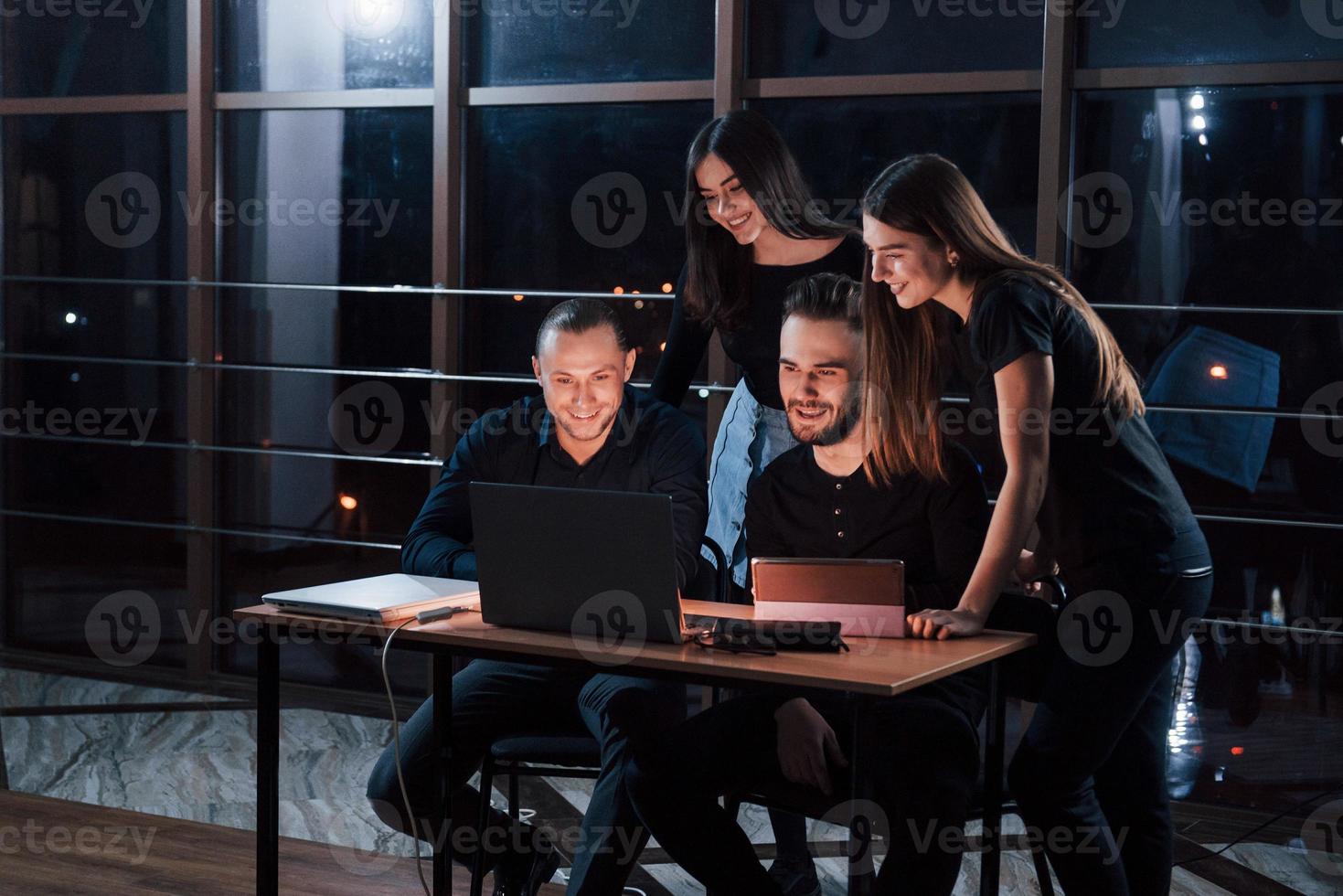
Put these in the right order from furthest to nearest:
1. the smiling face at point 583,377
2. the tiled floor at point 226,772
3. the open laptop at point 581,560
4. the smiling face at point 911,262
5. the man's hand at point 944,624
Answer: the tiled floor at point 226,772 < the smiling face at point 583,377 < the smiling face at point 911,262 < the man's hand at point 944,624 < the open laptop at point 581,560

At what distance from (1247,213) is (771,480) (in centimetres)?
185

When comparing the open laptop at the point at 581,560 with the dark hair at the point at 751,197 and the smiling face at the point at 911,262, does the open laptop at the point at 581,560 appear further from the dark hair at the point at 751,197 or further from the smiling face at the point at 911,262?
the dark hair at the point at 751,197

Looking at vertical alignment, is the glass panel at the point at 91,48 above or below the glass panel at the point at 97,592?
above

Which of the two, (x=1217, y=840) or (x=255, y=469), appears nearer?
(x=1217, y=840)

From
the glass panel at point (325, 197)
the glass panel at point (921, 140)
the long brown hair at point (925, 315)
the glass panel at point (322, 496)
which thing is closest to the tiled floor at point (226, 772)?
the glass panel at point (322, 496)

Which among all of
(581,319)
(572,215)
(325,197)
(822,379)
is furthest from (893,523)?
(325,197)

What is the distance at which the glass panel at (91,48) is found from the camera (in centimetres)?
497

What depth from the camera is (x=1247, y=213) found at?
3.70 metres

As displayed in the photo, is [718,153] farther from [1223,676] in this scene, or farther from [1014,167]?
[1223,676]

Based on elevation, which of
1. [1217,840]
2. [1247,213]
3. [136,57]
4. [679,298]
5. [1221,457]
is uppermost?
[136,57]

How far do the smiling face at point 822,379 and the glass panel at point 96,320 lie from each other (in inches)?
125

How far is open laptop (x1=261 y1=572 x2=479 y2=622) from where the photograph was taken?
2.26 meters

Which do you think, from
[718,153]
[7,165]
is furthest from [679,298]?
[7,165]

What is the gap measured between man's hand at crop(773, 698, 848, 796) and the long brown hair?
17.4 inches
